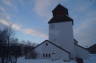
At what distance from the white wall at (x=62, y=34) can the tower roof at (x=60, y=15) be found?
3.08ft

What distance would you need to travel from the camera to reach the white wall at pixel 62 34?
3111cm

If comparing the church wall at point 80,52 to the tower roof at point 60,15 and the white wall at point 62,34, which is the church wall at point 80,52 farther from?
the tower roof at point 60,15

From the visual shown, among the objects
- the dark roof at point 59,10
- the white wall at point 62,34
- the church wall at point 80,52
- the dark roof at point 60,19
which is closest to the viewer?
the church wall at point 80,52

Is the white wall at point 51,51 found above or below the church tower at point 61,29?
below

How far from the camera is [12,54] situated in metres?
50.7

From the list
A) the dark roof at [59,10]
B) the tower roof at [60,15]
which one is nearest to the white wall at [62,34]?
the tower roof at [60,15]

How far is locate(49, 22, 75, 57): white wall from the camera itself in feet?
102

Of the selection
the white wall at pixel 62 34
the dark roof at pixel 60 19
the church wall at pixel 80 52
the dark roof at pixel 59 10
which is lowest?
the church wall at pixel 80 52

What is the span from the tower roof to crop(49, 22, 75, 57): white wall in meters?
0.94

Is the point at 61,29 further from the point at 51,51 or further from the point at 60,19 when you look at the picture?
the point at 51,51

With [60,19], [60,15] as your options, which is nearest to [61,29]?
[60,19]

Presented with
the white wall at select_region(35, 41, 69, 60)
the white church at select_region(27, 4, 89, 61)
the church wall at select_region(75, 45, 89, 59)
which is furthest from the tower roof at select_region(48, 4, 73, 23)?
the white wall at select_region(35, 41, 69, 60)

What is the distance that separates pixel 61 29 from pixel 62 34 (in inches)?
48.1

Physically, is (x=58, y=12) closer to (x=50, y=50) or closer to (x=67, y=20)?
(x=67, y=20)
